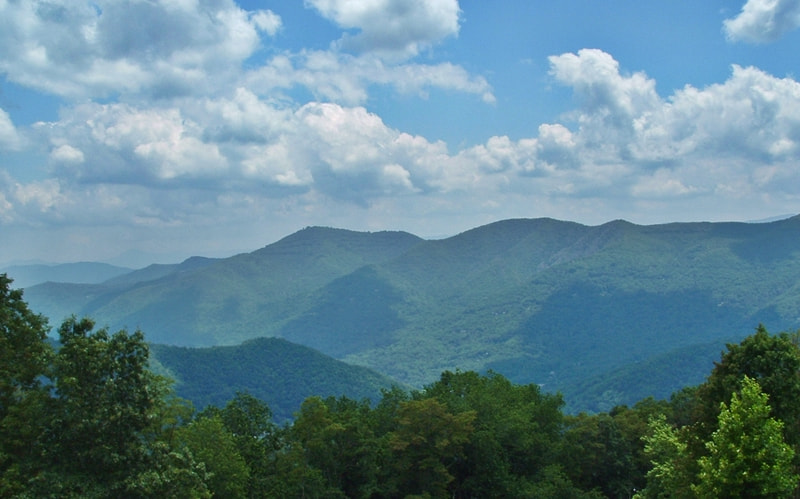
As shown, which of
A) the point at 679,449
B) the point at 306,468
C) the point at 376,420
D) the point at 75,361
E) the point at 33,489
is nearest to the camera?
the point at 33,489

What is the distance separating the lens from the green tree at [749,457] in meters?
19.9

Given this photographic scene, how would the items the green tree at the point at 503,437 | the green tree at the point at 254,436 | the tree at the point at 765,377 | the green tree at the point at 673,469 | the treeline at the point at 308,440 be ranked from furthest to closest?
the green tree at the point at 503,437
the green tree at the point at 254,436
the green tree at the point at 673,469
the tree at the point at 765,377
the treeline at the point at 308,440

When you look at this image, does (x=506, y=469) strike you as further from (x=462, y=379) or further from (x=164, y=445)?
(x=164, y=445)

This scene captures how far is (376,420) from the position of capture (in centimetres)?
4856

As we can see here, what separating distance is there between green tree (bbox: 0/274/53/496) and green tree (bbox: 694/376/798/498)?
82.1 feet

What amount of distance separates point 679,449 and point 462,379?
3215 cm

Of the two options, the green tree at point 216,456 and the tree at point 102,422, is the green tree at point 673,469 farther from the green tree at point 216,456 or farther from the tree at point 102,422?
the green tree at point 216,456

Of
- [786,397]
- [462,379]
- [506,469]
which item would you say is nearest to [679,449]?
[786,397]

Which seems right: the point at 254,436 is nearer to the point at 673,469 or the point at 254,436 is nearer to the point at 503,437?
the point at 503,437

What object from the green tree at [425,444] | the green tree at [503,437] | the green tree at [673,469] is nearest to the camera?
the green tree at [673,469]

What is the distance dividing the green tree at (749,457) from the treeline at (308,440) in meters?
0.06

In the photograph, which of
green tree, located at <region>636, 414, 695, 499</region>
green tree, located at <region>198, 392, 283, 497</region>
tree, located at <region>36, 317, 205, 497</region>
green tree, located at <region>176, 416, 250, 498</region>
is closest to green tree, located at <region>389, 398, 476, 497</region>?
green tree, located at <region>198, 392, 283, 497</region>

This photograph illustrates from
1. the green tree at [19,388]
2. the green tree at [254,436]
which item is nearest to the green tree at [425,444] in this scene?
the green tree at [254,436]

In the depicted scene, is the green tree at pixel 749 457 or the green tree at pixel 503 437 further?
the green tree at pixel 503 437
